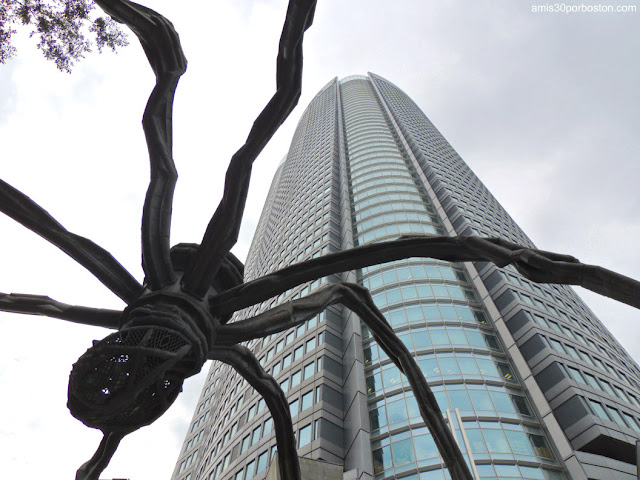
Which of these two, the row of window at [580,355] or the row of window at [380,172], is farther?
the row of window at [380,172]

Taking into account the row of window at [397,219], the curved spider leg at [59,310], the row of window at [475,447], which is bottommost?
the curved spider leg at [59,310]

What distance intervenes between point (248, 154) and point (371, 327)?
6.93ft

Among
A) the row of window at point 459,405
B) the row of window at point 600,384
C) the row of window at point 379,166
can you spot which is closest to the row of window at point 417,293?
the row of window at point 459,405

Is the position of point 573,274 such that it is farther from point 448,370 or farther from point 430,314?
point 430,314

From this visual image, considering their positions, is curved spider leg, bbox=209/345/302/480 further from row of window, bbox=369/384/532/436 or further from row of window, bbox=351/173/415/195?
row of window, bbox=351/173/415/195

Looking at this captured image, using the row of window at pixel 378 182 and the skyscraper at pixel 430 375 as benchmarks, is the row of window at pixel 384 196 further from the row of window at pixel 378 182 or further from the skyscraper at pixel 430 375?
the row of window at pixel 378 182

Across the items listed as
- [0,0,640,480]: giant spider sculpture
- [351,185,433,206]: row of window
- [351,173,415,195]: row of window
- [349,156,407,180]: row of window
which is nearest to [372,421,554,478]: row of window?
[0,0,640,480]: giant spider sculpture

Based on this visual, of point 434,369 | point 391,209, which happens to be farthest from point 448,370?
point 391,209

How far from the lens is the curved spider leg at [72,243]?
3184mm

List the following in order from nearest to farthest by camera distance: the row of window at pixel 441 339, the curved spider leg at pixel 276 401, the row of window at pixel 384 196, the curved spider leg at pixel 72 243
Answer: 1. the curved spider leg at pixel 72 243
2. the curved spider leg at pixel 276 401
3. the row of window at pixel 441 339
4. the row of window at pixel 384 196

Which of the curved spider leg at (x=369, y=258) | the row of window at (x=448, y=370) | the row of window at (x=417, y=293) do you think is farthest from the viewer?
the row of window at (x=417, y=293)

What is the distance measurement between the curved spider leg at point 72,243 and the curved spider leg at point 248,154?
517mm

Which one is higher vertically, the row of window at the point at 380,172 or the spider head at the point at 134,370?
the row of window at the point at 380,172

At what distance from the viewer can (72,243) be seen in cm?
335
